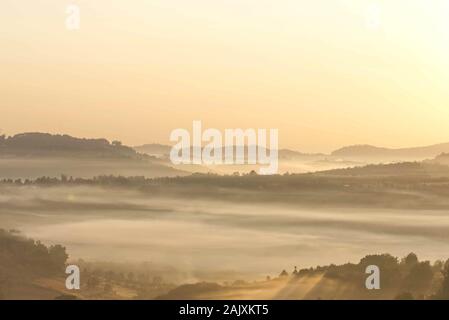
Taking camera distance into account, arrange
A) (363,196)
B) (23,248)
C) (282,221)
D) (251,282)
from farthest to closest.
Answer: (363,196) < (282,221) < (23,248) < (251,282)

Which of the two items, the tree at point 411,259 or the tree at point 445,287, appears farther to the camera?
the tree at point 411,259

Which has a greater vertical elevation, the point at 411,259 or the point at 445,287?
the point at 411,259

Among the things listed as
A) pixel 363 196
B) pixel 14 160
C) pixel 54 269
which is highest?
pixel 14 160

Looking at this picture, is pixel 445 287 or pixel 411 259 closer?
pixel 445 287

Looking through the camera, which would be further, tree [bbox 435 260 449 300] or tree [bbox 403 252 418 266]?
tree [bbox 403 252 418 266]

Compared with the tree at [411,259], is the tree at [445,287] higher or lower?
lower

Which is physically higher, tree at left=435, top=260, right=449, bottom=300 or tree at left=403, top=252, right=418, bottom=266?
tree at left=403, top=252, right=418, bottom=266

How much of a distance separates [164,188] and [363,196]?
27.7 m
